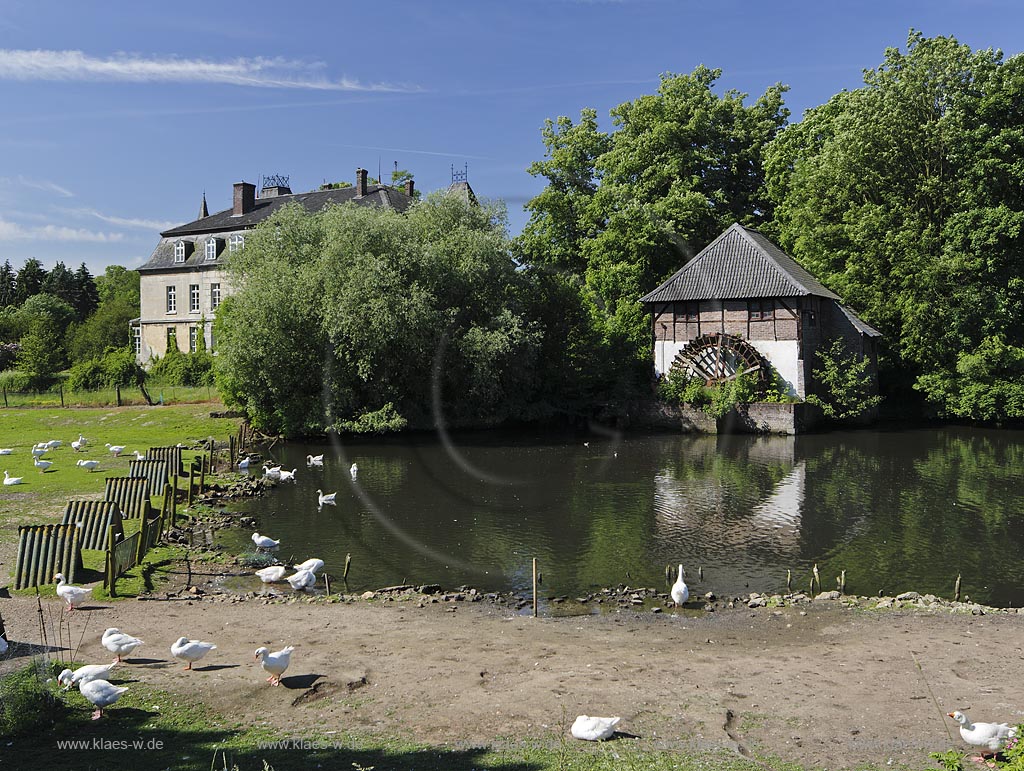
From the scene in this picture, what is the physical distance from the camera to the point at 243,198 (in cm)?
5503

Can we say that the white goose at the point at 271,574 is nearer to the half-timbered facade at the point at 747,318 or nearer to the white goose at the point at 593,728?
the white goose at the point at 593,728

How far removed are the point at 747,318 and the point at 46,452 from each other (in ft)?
102

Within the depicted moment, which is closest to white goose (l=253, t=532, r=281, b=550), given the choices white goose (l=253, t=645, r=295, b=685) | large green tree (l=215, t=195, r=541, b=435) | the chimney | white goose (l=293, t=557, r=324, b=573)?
white goose (l=293, t=557, r=324, b=573)

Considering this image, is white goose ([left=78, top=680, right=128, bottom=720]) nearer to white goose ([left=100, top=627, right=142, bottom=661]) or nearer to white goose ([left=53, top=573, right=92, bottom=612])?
white goose ([left=100, top=627, right=142, bottom=661])

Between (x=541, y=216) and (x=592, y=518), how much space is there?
34.6m

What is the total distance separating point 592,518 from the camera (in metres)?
21.5

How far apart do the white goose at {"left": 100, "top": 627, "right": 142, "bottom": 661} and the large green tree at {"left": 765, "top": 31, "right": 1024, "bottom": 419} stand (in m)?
37.9

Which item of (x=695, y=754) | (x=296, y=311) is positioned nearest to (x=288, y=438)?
(x=296, y=311)

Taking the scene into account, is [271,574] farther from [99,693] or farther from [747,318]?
[747,318]

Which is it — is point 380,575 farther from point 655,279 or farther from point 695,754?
point 655,279

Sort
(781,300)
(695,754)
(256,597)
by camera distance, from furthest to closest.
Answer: (781,300), (256,597), (695,754)

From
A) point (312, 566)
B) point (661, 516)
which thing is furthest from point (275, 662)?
point (661, 516)

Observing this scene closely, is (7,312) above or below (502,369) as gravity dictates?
above

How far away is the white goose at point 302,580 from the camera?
15.6 meters
